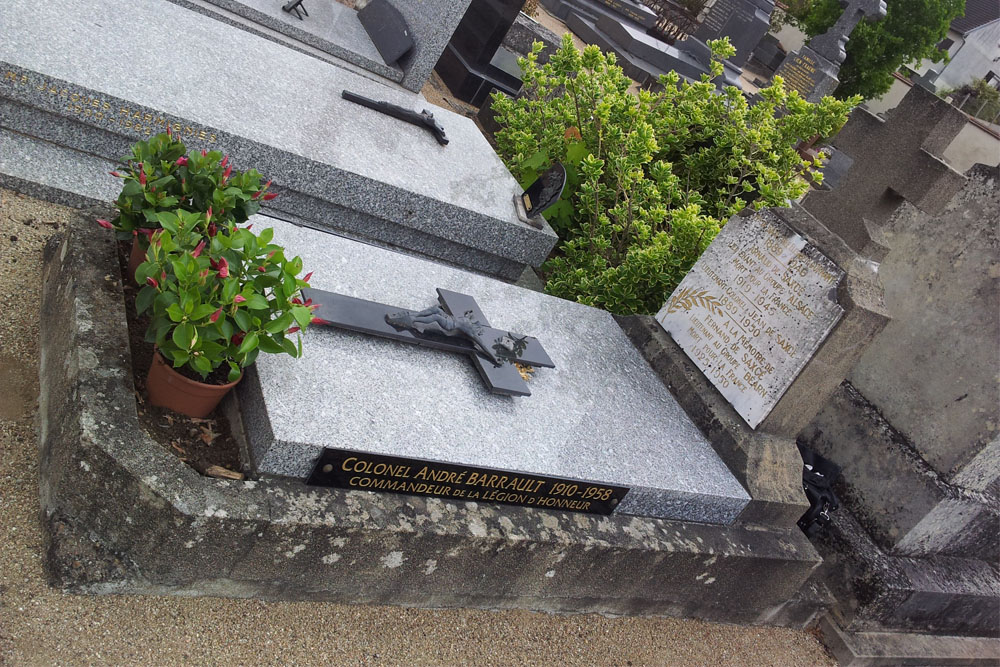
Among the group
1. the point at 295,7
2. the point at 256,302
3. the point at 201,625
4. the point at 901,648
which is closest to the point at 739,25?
the point at 295,7

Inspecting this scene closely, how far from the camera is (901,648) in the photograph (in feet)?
13.6

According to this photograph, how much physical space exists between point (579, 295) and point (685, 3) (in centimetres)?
1846

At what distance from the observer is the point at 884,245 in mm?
4875

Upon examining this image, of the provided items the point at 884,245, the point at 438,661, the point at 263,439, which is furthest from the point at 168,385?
the point at 884,245

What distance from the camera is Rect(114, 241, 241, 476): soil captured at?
8.09 feet

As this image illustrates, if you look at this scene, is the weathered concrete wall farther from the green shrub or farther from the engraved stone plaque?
the engraved stone plaque

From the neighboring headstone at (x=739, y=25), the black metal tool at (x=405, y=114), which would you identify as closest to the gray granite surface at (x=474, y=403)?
the black metal tool at (x=405, y=114)

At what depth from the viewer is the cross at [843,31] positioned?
1449 cm

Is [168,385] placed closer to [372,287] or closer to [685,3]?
[372,287]

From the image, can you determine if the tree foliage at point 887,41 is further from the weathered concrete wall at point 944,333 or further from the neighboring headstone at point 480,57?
the weathered concrete wall at point 944,333

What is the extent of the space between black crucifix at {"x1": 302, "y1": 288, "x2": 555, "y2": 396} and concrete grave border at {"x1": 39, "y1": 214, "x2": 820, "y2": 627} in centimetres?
60

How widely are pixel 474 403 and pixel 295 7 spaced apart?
12.9ft

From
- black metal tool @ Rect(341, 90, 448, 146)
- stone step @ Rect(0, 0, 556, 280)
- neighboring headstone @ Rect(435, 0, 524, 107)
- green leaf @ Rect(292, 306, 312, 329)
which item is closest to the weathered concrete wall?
stone step @ Rect(0, 0, 556, 280)

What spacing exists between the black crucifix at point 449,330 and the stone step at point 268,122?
3.30ft
